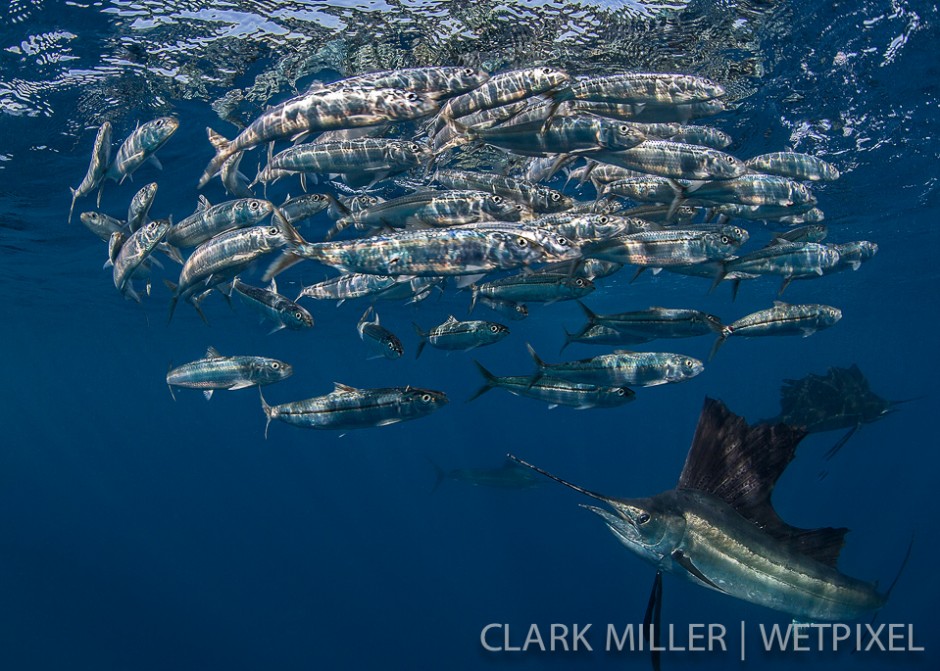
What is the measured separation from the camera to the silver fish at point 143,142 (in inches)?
226

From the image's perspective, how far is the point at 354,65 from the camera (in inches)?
364

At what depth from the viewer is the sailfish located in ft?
9.58

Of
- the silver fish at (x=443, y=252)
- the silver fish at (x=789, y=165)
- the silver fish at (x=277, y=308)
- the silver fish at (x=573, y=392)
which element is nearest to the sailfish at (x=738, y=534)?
the silver fish at (x=443, y=252)

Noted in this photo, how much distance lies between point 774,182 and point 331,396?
5614mm

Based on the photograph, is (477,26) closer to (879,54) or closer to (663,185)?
(663,185)

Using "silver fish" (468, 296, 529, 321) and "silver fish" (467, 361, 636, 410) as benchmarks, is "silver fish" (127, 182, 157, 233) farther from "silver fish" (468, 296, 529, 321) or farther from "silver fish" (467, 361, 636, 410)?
"silver fish" (467, 361, 636, 410)

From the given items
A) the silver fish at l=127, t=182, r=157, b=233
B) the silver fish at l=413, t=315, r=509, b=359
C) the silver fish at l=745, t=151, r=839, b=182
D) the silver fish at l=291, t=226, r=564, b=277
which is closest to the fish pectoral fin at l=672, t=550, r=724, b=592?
the silver fish at l=291, t=226, r=564, b=277

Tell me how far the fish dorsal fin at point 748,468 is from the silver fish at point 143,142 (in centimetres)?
556

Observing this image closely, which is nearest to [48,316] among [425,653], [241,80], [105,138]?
[425,653]

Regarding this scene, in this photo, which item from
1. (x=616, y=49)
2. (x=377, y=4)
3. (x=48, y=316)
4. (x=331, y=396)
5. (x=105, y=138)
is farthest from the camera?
(x=48, y=316)

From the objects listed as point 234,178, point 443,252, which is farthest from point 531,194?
point 234,178

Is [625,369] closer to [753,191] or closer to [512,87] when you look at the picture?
[753,191]

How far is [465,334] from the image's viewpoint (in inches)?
268

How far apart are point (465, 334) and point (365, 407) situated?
152cm
